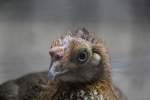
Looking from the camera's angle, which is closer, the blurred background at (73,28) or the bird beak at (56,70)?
the bird beak at (56,70)

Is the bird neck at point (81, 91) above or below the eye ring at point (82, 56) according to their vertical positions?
below

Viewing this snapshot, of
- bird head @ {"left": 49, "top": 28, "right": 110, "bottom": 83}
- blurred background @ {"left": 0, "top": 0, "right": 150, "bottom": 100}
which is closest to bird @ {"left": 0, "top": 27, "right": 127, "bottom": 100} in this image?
bird head @ {"left": 49, "top": 28, "right": 110, "bottom": 83}

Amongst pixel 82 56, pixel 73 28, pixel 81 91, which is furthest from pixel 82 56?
pixel 73 28

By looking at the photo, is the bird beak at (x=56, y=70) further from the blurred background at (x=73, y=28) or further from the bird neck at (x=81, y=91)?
the blurred background at (x=73, y=28)

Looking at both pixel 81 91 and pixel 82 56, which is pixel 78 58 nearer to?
pixel 82 56

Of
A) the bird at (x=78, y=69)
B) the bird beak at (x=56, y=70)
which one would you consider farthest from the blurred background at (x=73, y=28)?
the bird beak at (x=56, y=70)
